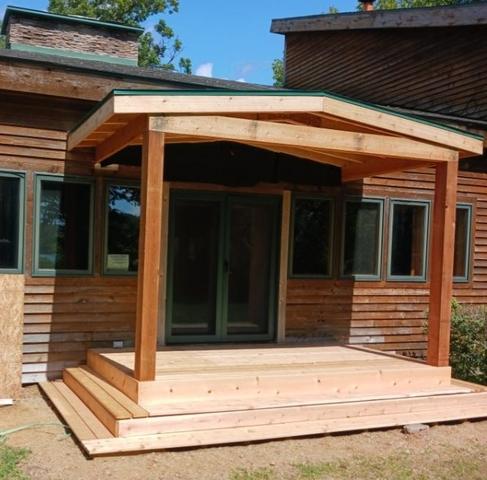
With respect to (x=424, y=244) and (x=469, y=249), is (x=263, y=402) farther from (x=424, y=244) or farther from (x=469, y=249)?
(x=469, y=249)

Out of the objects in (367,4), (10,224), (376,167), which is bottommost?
(10,224)

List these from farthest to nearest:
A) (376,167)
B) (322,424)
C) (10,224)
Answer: (376,167) → (10,224) → (322,424)

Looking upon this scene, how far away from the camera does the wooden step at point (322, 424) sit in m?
4.56

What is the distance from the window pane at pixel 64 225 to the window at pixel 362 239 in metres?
3.25

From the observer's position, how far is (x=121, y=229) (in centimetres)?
689

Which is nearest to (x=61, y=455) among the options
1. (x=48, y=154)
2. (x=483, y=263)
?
(x=48, y=154)

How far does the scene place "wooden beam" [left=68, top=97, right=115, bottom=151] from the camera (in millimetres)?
4936

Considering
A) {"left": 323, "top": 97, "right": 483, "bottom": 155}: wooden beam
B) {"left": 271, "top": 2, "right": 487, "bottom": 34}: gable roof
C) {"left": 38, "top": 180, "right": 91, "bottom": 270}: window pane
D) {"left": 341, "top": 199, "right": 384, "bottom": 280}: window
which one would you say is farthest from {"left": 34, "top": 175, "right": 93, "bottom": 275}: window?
{"left": 271, "top": 2, "right": 487, "bottom": 34}: gable roof

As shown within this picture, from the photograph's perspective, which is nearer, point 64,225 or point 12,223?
point 12,223

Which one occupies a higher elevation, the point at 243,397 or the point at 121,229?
the point at 121,229

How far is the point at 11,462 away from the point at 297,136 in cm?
340

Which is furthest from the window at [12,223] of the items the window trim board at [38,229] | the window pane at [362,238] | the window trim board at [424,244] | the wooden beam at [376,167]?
the window trim board at [424,244]

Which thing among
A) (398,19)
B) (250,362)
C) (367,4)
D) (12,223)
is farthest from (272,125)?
(367,4)

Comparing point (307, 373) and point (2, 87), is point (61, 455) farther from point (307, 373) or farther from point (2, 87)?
point (2, 87)
